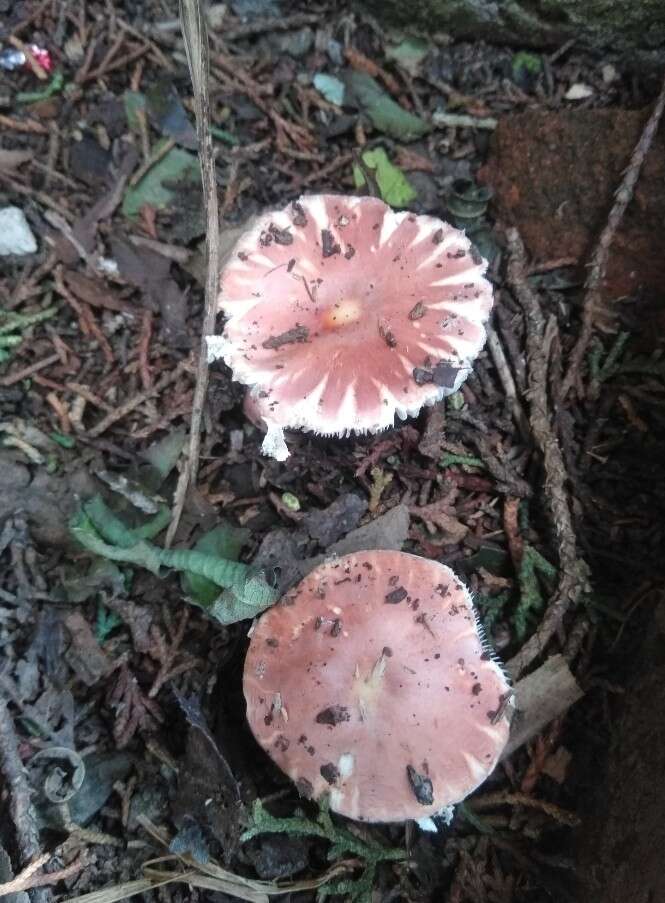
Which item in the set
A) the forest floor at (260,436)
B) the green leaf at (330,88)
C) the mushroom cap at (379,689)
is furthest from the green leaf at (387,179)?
the mushroom cap at (379,689)

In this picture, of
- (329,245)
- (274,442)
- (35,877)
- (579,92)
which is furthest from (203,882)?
(579,92)

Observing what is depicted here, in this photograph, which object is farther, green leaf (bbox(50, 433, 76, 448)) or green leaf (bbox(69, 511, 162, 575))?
green leaf (bbox(50, 433, 76, 448))

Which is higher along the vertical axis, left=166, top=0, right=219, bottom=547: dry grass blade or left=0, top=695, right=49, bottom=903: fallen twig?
left=166, top=0, right=219, bottom=547: dry grass blade

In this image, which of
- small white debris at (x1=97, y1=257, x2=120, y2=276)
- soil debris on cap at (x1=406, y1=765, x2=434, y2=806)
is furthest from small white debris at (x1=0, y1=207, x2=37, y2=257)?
soil debris on cap at (x1=406, y1=765, x2=434, y2=806)

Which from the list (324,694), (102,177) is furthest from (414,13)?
(324,694)

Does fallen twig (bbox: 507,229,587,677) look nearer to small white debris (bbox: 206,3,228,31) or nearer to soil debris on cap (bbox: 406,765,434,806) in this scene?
soil debris on cap (bbox: 406,765,434,806)

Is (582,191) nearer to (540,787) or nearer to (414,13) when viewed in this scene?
(414,13)
